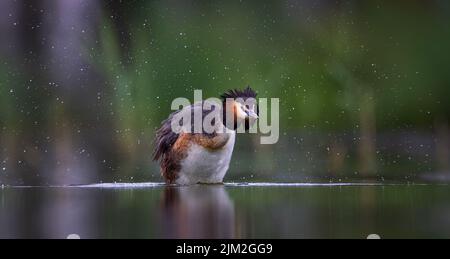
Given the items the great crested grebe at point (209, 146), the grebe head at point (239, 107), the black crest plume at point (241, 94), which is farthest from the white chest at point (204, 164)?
the black crest plume at point (241, 94)

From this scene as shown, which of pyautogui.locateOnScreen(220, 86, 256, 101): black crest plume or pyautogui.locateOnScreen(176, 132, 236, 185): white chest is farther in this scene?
pyautogui.locateOnScreen(220, 86, 256, 101): black crest plume

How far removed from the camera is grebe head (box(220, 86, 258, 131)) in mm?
6531

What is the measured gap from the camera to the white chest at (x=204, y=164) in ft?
21.2

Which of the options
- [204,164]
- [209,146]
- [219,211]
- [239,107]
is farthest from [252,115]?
[219,211]

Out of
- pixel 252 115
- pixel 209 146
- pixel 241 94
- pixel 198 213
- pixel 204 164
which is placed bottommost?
pixel 198 213

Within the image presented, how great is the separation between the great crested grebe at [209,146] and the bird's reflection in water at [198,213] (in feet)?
0.48

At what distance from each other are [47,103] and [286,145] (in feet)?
7.56

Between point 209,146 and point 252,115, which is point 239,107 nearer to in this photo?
point 252,115

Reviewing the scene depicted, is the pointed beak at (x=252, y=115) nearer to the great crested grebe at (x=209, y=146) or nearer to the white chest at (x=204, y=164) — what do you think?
the great crested grebe at (x=209, y=146)

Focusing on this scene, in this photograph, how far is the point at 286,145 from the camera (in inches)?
305

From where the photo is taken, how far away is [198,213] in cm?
475

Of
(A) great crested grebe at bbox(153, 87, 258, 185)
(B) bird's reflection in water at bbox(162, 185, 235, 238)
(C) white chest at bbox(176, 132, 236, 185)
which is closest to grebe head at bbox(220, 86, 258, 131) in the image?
(A) great crested grebe at bbox(153, 87, 258, 185)

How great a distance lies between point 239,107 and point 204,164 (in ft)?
1.72

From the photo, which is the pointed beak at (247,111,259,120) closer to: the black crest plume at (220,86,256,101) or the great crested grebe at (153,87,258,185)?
the great crested grebe at (153,87,258,185)
